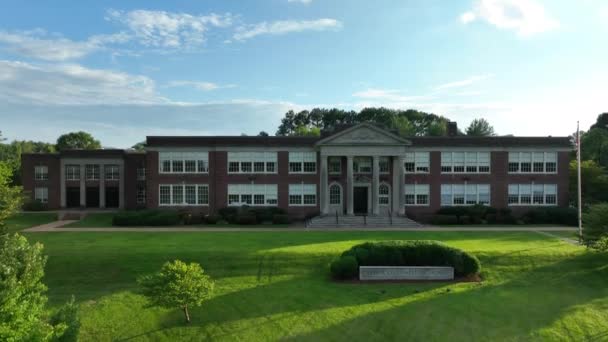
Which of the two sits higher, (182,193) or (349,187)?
(349,187)

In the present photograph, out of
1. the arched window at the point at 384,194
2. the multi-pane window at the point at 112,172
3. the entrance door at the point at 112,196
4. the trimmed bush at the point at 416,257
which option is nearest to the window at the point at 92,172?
the multi-pane window at the point at 112,172

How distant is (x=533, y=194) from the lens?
41.4 metres

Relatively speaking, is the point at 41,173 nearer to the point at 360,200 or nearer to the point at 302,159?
the point at 302,159

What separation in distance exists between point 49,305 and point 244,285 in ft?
27.2

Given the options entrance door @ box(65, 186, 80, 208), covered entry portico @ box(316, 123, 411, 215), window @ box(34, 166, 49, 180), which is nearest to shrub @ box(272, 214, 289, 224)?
covered entry portico @ box(316, 123, 411, 215)

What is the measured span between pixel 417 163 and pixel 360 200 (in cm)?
703

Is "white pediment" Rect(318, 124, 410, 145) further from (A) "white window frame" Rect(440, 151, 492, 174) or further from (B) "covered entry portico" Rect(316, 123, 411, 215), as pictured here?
(A) "white window frame" Rect(440, 151, 492, 174)

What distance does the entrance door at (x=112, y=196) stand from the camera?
47.4 meters

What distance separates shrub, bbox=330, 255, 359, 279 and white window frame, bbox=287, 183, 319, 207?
21.2 m

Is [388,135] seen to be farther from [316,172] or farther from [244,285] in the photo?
[244,285]

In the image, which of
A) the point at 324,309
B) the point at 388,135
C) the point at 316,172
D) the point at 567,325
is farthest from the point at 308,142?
the point at 567,325

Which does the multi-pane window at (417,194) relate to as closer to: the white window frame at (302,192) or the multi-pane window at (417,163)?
the multi-pane window at (417,163)

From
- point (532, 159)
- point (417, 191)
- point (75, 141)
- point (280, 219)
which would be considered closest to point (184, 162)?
point (280, 219)

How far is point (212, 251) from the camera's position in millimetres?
22781
